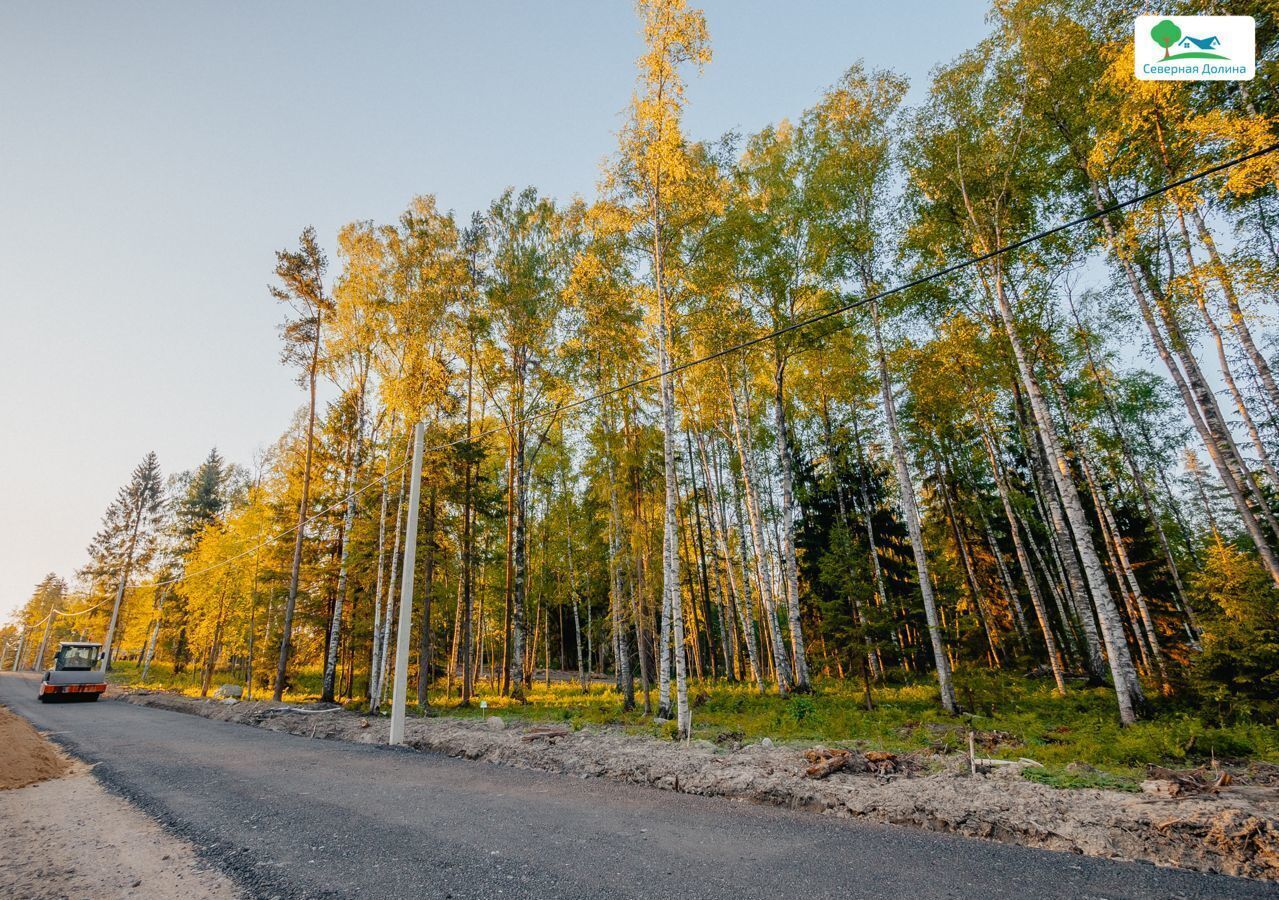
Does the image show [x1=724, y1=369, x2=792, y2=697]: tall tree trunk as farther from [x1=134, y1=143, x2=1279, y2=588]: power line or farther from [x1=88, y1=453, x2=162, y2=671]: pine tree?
[x1=88, y1=453, x2=162, y2=671]: pine tree

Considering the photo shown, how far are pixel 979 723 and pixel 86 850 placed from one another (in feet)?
43.8

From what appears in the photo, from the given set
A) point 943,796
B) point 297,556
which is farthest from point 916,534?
point 297,556

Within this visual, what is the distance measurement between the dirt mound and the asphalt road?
1.25 meters

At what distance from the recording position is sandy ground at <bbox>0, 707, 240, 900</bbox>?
3266 millimetres

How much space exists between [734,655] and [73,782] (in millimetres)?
22228

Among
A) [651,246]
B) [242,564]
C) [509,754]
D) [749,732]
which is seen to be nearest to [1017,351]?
[651,246]

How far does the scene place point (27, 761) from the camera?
7316 millimetres

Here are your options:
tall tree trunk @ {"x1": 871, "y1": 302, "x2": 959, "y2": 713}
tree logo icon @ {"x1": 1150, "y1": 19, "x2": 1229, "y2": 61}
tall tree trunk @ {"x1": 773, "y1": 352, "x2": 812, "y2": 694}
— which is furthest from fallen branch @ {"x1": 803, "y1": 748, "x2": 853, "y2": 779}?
tree logo icon @ {"x1": 1150, "y1": 19, "x2": 1229, "y2": 61}

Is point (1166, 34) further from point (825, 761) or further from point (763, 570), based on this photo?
point (763, 570)

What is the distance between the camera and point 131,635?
116 feet

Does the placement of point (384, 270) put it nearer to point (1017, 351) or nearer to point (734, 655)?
point (1017, 351)

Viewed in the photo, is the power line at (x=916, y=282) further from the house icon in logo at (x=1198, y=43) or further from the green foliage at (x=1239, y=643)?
the green foliage at (x=1239, y=643)

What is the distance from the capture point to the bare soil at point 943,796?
11.5 ft

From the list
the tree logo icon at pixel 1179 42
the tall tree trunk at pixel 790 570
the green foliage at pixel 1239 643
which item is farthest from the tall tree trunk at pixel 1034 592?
the tree logo icon at pixel 1179 42
